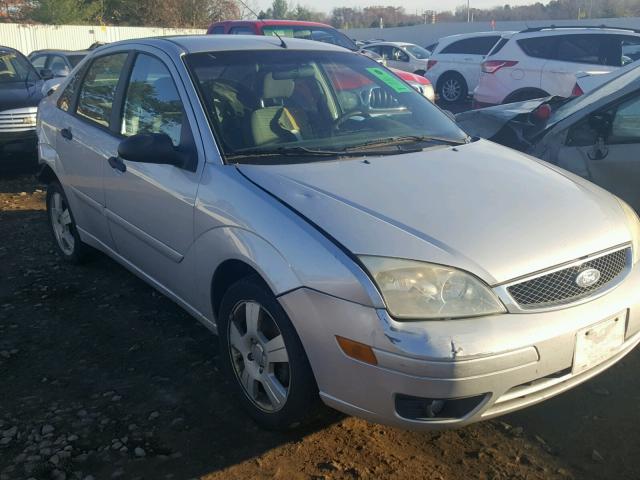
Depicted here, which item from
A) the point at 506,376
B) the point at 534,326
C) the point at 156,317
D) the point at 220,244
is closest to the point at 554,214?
the point at 534,326

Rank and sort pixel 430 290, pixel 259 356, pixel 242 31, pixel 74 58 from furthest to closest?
1. pixel 74 58
2. pixel 242 31
3. pixel 259 356
4. pixel 430 290

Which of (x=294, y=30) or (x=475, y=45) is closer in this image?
(x=294, y=30)

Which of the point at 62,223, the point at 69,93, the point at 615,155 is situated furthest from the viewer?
the point at 62,223

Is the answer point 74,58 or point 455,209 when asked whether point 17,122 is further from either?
point 74,58

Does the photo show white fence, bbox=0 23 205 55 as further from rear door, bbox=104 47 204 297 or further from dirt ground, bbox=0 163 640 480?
dirt ground, bbox=0 163 640 480

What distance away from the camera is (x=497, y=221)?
279 cm

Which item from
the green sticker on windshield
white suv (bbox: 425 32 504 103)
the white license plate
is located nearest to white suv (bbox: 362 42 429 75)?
white suv (bbox: 425 32 504 103)

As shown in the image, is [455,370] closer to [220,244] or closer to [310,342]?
[310,342]

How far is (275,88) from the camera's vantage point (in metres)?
3.75

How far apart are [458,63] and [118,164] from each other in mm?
13246

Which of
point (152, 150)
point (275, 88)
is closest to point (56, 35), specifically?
point (275, 88)

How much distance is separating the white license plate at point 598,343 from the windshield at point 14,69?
9.08 meters

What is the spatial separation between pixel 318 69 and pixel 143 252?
1.50 meters

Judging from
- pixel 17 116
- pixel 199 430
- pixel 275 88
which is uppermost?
pixel 275 88
